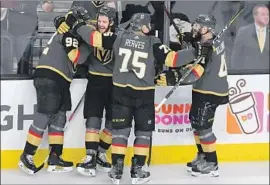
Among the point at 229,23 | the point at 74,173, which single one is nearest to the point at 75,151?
the point at 74,173

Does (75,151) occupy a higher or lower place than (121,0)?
lower

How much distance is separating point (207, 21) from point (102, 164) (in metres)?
1.07

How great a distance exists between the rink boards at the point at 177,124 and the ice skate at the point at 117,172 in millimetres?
385

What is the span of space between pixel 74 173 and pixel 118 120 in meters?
0.48

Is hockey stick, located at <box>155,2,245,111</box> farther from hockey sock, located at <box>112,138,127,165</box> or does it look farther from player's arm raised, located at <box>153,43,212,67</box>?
hockey sock, located at <box>112,138,127,165</box>

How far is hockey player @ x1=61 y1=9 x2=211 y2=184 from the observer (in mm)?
4145

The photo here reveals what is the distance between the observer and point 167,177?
14.6 ft

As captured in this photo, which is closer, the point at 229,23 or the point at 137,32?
the point at 137,32

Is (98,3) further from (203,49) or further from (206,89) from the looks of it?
(206,89)

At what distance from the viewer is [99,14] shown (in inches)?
167

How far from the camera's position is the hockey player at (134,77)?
163 inches

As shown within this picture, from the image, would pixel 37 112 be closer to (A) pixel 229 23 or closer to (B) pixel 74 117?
(B) pixel 74 117

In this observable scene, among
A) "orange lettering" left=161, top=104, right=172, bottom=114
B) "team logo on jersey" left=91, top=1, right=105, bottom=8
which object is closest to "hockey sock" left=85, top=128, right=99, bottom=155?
"orange lettering" left=161, top=104, right=172, bottom=114

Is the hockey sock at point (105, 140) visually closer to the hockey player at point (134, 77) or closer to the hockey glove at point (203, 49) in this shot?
the hockey player at point (134, 77)
